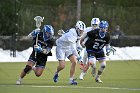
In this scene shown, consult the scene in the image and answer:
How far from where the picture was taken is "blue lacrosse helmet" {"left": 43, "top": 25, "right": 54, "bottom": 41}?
20594 millimetres

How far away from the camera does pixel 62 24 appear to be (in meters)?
38.9

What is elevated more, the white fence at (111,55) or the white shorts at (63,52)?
the white shorts at (63,52)

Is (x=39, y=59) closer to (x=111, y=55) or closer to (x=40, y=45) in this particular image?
(x=40, y=45)

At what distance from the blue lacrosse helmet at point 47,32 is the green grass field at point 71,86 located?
146 centimetres

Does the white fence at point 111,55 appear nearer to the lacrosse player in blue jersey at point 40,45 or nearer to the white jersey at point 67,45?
the white jersey at point 67,45

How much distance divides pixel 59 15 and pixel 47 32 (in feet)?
60.7

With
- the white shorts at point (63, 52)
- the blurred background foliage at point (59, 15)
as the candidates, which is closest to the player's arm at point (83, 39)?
the white shorts at point (63, 52)

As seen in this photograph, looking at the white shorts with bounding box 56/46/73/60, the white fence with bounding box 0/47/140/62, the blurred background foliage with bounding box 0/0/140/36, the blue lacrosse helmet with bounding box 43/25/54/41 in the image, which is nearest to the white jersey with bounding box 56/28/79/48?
the white shorts with bounding box 56/46/73/60

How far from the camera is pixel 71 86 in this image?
1977 centimetres

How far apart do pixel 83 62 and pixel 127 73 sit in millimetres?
3124

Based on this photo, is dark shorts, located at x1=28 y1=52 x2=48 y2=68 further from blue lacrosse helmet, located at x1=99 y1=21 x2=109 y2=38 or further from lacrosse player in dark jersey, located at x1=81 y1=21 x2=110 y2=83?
blue lacrosse helmet, located at x1=99 y1=21 x2=109 y2=38

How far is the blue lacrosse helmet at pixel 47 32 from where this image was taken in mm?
20594

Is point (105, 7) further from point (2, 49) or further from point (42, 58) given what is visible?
point (42, 58)

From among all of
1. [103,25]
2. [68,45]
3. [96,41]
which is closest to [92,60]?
[96,41]
